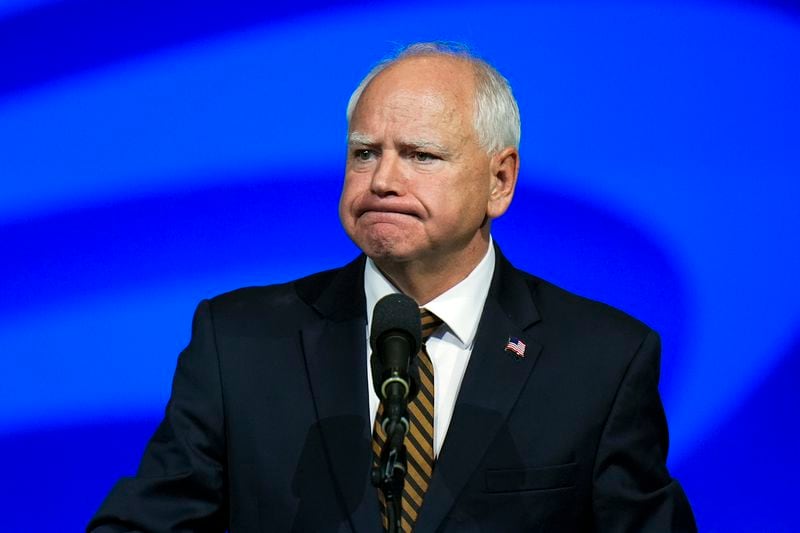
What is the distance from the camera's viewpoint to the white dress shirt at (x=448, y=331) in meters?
2.57

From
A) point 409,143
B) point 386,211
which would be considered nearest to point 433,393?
point 386,211

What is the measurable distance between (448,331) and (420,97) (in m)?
0.46

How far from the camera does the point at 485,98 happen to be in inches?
105

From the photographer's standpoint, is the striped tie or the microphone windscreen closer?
the microphone windscreen

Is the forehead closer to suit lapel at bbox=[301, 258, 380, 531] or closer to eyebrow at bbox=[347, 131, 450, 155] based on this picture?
eyebrow at bbox=[347, 131, 450, 155]

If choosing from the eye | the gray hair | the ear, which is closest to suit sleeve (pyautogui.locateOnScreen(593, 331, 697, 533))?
the ear

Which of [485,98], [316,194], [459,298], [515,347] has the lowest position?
[515,347]

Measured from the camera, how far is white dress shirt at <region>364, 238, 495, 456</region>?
2.57 meters

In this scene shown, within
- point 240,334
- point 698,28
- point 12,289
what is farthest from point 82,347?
point 698,28

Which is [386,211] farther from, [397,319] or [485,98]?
[397,319]

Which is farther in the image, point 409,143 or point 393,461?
point 409,143

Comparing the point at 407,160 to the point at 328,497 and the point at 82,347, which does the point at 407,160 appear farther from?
the point at 82,347

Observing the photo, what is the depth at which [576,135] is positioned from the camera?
130 inches

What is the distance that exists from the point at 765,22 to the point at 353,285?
1310 millimetres
